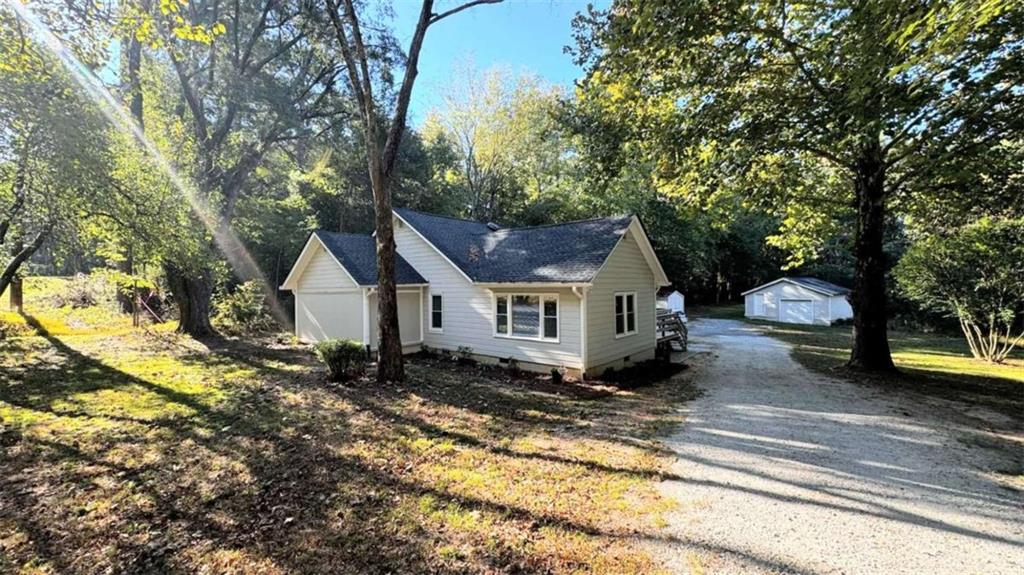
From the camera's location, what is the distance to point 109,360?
1173 centimetres

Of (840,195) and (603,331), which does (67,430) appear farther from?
(840,195)

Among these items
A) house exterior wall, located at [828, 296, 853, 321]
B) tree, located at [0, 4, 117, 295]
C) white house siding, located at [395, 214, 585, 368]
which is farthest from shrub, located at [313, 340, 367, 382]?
house exterior wall, located at [828, 296, 853, 321]

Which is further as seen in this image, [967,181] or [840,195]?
[840,195]

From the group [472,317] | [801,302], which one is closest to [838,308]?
[801,302]

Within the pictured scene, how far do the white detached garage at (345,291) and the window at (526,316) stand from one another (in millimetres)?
3244

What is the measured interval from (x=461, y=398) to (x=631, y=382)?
14.7ft

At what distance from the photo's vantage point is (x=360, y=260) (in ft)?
46.7

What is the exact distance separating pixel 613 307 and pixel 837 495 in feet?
25.5

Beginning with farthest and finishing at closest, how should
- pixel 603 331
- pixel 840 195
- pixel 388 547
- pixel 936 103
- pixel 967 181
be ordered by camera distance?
pixel 840 195
pixel 603 331
pixel 967 181
pixel 936 103
pixel 388 547

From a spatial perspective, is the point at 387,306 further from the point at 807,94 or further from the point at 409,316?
the point at 807,94

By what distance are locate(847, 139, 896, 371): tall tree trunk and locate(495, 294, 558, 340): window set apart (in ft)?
26.9

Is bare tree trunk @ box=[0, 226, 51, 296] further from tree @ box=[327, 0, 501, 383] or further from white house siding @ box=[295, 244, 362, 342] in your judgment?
tree @ box=[327, 0, 501, 383]

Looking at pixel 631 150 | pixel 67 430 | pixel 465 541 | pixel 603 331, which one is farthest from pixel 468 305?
pixel 465 541

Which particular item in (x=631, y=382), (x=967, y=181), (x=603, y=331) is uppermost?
(x=967, y=181)
